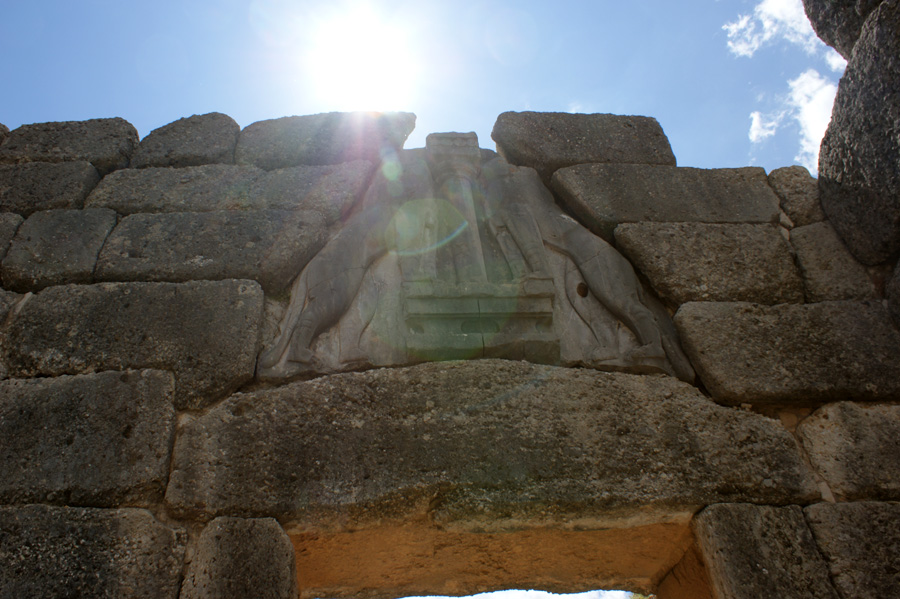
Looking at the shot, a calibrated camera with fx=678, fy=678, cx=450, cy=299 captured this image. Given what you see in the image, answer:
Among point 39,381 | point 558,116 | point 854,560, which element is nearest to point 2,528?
point 39,381

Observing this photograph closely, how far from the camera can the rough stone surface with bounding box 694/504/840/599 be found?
2.32 metres

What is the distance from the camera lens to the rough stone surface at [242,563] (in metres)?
2.21

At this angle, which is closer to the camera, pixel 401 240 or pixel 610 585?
pixel 610 585

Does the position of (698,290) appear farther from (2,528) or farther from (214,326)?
(2,528)

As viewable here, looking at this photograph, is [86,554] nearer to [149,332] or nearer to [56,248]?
[149,332]

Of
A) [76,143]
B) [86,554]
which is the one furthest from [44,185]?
[86,554]

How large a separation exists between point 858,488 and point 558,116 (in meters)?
2.61

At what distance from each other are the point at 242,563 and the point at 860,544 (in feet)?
7.08

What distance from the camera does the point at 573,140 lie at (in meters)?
4.05

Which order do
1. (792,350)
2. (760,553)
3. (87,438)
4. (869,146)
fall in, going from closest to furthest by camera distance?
(760,553) < (87,438) < (792,350) < (869,146)

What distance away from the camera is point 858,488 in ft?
8.45

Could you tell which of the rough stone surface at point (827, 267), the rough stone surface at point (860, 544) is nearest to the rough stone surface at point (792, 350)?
the rough stone surface at point (827, 267)

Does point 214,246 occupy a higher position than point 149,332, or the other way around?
point 214,246

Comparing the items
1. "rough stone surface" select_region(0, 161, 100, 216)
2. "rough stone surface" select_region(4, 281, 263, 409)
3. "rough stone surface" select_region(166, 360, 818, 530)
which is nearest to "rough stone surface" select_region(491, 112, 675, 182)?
"rough stone surface" select_region(166, 360, 818, 530)
